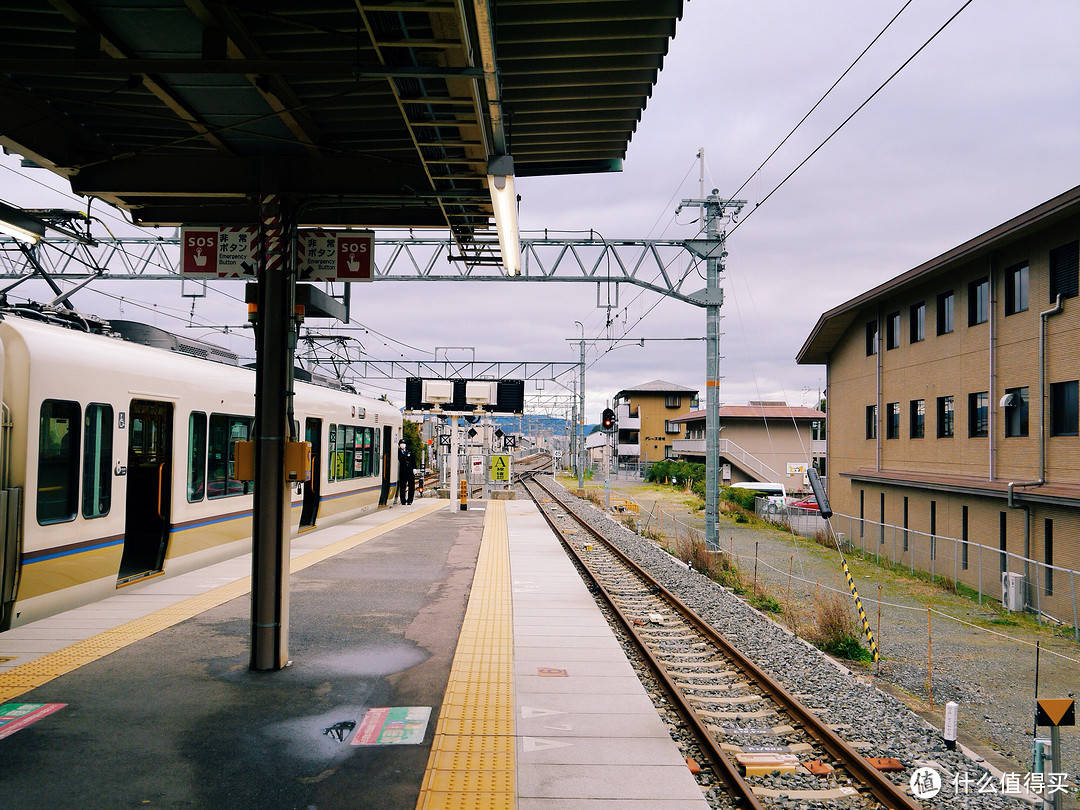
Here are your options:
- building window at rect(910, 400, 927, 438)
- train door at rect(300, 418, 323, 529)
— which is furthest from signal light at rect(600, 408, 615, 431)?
train door at rect(300, 418, 323, 529)

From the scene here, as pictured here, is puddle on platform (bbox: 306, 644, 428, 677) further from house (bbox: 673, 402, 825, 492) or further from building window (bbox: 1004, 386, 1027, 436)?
house (bbox: 673, 402, 825, 492)

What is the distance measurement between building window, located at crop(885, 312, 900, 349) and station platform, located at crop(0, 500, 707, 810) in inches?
710

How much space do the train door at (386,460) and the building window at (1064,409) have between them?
1741 centimetres

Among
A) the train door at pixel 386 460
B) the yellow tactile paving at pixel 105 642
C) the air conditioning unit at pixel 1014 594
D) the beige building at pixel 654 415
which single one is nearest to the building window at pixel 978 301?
the air conditioning unit at pixel 1014 594

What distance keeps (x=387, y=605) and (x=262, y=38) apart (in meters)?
7.18

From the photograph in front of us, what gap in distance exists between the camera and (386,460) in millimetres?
24641

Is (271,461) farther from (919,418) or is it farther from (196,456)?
(919,418)

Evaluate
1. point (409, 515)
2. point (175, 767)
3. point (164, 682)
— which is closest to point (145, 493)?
point (164, 682)

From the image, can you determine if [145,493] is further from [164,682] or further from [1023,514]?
[1023,514]

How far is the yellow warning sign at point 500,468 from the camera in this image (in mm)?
34125

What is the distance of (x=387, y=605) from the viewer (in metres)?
10.5

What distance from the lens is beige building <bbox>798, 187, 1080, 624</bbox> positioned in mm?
15859

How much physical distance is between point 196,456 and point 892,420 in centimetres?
2140

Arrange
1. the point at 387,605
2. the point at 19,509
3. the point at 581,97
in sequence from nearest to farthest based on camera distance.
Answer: the point at 581,97, the point at 19,509, the point at 387,605
